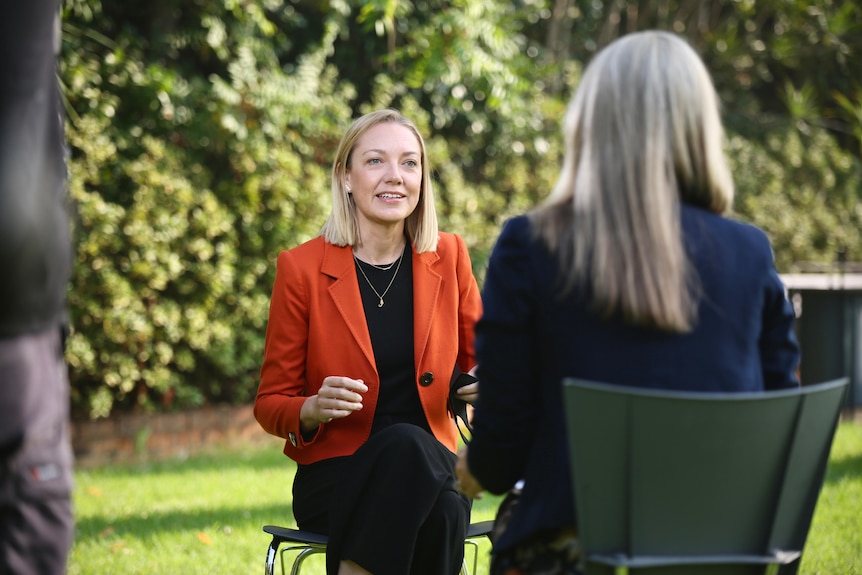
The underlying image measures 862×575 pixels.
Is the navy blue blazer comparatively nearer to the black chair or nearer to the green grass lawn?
the black chair

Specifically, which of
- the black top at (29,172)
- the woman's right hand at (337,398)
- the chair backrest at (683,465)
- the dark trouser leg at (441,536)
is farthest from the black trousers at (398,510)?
the black top at (29,172)

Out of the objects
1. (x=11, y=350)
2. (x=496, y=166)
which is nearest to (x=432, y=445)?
(x=11, y=350)

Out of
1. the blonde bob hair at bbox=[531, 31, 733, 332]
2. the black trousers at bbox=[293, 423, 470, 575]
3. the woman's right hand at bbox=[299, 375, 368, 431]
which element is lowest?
the black trousers at bbox=[293, 423, 470, 575]

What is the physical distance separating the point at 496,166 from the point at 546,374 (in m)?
7.93

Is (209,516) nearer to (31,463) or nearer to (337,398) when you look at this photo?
(337,398)

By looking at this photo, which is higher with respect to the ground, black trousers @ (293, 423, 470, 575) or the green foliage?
the green foliage

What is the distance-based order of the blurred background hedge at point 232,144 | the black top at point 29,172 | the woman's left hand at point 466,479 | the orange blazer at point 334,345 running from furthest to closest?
the blurred background hedge at point 232,144
the orange blazer at point 334,345
the woman's left hand at point 466,479
the black top at point 29,172

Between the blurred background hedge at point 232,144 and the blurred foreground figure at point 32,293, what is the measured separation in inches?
202

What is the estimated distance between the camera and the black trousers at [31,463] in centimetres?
176

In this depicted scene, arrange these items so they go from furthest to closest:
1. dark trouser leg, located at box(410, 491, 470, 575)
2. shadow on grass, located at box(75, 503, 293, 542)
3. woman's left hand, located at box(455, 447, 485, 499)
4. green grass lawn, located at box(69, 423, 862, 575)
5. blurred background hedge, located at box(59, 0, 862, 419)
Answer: blurred background hedge, located at box(59, 0, 862, 419) < shadow on grass, located at box(75, 503, 293, 542) < green grass lawn, located at box(69, 423, 862, 575) < dark trouser leg, located at box(410, 491, 470, 575) < woman's left hand, located at box(455, 447, 485, 499)

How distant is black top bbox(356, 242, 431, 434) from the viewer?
3.37 m

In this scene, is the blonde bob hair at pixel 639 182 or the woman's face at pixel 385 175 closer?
the blonde bob hair at pixel 639 182

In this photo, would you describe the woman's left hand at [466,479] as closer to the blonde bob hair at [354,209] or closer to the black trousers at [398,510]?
the black trousers at [398,510]

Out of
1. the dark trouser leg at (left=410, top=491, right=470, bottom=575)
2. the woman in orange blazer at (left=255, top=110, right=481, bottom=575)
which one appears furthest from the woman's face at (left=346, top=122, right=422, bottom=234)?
the dark trouser leg at (left=410, top=491, right=470, bottom=575)
